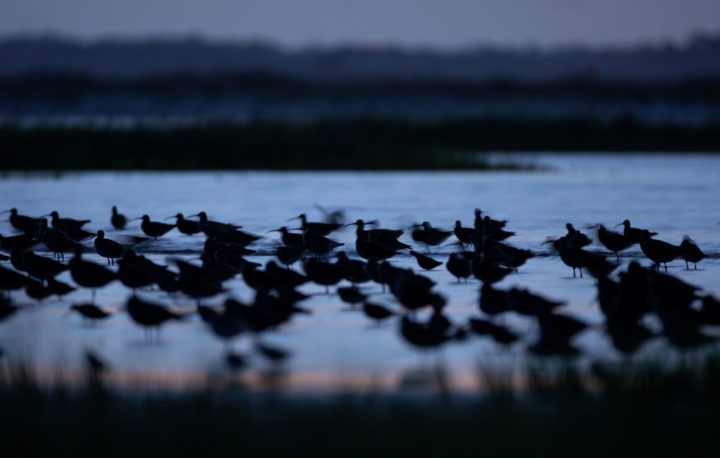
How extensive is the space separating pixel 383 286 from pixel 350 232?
6527 mm

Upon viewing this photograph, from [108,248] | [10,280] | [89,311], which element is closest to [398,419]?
[89,311]

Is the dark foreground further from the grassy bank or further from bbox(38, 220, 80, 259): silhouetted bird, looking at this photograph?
the grassy bank

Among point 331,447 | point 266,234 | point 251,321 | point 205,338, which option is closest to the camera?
point 331,447

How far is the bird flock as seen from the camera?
887 cm

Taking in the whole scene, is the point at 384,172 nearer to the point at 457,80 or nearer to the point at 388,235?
the point at 388,235

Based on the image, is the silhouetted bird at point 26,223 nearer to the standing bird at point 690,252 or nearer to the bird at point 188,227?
the bird at point 188,227

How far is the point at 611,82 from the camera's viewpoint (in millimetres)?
92938

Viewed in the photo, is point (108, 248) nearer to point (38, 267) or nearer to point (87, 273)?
point (38, 267)

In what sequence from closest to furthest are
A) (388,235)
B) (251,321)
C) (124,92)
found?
(251,321) → (388,235) → (124,92)

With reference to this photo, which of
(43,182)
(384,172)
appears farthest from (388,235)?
(384,172)

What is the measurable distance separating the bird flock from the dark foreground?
790 mm

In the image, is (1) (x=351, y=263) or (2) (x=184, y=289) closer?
(2) (x=184, y=289)

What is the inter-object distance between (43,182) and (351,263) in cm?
1862

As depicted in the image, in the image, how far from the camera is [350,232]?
61.7 ft
